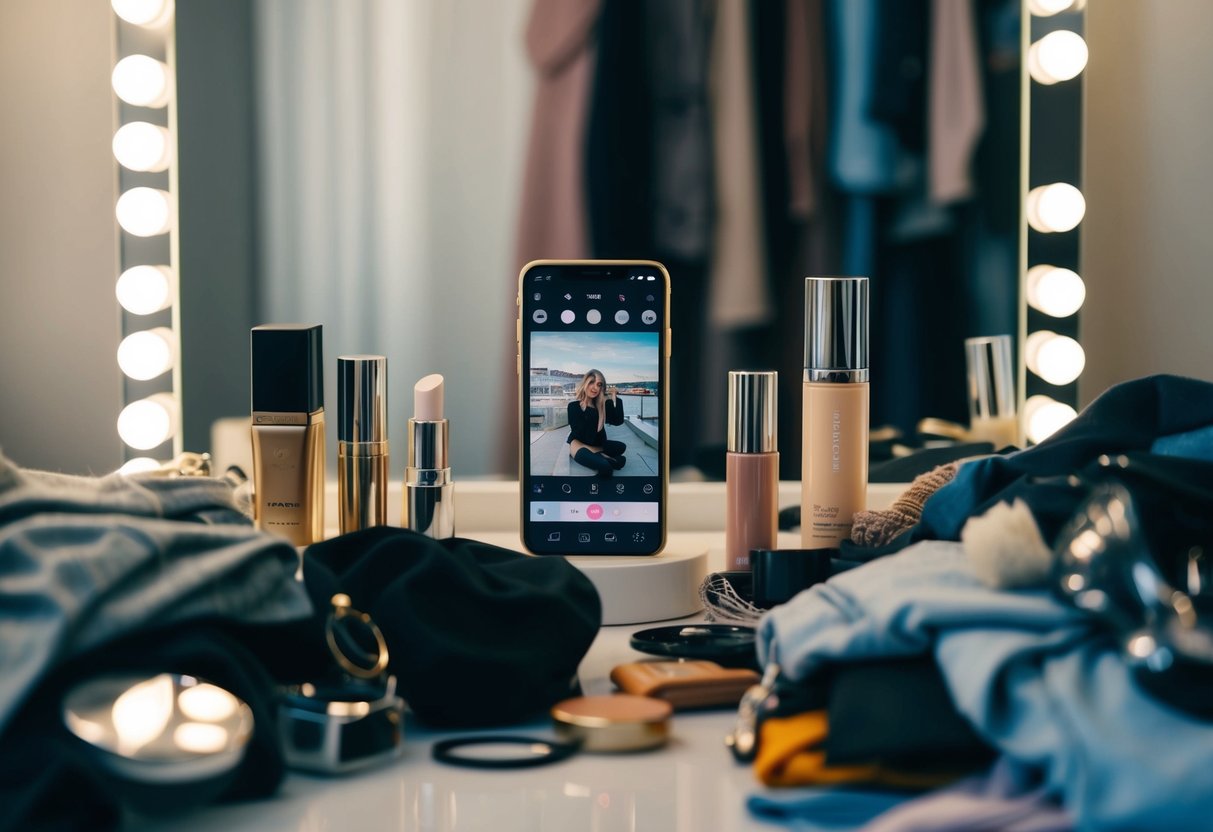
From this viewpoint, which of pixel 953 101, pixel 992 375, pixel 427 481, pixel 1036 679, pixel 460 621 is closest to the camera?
pixel 1036 679

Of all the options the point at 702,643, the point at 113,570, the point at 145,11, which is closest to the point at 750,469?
the point at 702,643

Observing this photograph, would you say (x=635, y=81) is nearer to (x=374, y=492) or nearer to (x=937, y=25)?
(x=937, y=25)

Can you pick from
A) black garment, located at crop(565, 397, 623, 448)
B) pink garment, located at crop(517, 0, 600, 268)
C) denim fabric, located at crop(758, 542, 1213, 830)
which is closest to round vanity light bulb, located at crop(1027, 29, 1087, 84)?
pink garment, located at crop(517, 0, 600, 268)

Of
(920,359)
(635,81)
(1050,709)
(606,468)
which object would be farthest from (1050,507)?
(635,81)

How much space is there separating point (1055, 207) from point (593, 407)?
588mm

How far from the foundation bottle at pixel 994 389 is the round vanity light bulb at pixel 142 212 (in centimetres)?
70

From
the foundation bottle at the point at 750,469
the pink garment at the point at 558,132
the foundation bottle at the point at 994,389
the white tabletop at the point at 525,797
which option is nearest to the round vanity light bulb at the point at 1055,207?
the foundation bottle at the point at 994,389

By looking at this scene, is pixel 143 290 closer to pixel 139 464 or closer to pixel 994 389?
pixel 139 464

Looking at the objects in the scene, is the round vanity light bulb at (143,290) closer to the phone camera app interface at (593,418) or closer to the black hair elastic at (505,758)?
the phone camera app interface at (593,418)

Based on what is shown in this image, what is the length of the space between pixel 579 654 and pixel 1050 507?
193mm

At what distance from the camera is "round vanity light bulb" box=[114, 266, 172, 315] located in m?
1.05

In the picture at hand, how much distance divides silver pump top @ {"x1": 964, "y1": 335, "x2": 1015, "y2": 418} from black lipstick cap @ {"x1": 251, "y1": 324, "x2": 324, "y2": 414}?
562 mm

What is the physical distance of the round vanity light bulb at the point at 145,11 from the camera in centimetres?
104

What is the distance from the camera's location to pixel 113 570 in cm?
39
